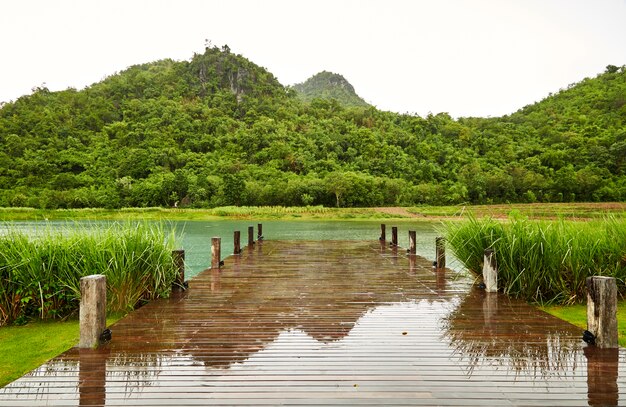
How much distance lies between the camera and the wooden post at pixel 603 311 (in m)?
3.08

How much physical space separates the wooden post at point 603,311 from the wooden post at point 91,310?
366 cm

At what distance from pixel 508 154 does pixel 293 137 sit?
27767 mm

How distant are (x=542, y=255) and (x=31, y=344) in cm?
564

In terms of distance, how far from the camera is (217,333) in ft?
11.4

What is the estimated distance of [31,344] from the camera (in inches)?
160

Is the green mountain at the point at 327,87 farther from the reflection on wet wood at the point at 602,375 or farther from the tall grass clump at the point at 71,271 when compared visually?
the reflection on wet wood at the point at 602,375

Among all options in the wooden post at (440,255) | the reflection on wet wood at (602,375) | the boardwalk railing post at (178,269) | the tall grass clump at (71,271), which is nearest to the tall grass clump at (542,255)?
the wooden post at (440,255)

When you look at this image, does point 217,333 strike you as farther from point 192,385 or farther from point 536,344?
point 536,344

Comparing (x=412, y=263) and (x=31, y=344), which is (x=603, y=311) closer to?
(x=412, y=263)

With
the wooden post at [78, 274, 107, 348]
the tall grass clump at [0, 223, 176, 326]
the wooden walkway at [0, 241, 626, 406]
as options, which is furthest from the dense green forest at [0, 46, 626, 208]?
the wooden post at [78, 274, 107, 348]

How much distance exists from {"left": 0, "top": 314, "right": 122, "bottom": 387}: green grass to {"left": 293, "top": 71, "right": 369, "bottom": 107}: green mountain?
308 ft

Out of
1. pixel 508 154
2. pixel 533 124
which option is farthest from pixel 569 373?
pixel 533 124

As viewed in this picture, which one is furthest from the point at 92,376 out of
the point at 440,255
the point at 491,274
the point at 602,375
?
the point at 440,255

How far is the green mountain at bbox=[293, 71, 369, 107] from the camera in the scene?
9692cm
